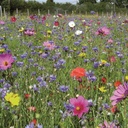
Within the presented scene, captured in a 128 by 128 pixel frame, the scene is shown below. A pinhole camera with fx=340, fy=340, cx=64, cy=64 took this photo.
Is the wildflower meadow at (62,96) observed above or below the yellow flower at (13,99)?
below

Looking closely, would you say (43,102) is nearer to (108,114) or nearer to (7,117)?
(7,117)

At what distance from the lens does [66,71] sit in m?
2.85

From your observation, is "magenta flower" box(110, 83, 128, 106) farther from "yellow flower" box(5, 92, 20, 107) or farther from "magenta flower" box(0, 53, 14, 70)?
"magenta flower" box(0, 53, 14, 70)

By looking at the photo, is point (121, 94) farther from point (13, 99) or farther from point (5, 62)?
point (5, 62)

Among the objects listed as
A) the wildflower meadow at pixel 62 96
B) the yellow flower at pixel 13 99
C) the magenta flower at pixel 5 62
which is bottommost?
the wildflower meadow at pixel 62 96

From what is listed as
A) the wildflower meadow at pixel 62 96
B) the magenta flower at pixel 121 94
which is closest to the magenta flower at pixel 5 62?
the wildflower meadow at pixel 62 96

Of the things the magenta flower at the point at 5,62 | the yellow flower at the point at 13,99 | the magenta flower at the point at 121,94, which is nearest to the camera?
the magenta flower at the point at 121,94

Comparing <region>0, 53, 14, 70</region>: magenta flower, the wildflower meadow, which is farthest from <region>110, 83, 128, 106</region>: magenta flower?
<region>0, 53, 14, 70</region>: magenta flower

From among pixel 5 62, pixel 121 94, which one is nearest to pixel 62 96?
pixel 5 62

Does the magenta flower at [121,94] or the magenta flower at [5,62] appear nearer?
the magenta flower at [121,94]

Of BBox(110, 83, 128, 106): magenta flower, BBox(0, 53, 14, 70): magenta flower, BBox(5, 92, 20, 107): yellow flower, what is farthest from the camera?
BBox(0, 53, 14, 70): magenta flower

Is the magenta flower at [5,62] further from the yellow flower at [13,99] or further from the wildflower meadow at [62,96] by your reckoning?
the yellow flower at [13,99]

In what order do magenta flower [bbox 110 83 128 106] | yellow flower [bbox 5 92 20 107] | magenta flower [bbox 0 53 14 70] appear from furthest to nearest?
magenta flower [bbox 0 53 14 70] < yellow flower [bbox 5 92 20 107] < magenta flower [bbox 110 83 128 106]

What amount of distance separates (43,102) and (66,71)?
100 cm
